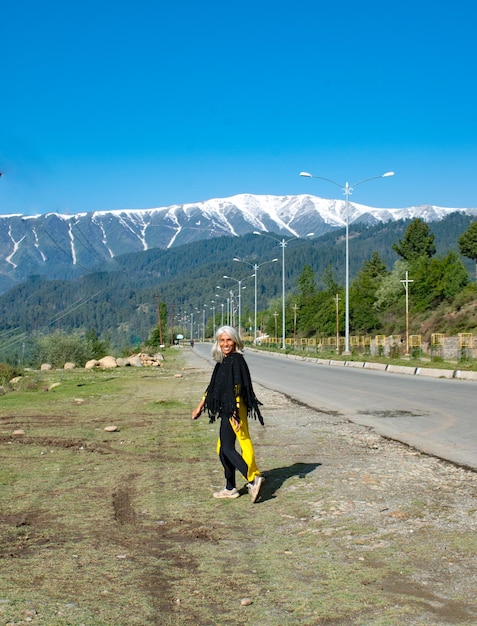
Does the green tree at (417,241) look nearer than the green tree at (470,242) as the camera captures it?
No

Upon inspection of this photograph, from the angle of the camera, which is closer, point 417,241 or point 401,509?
point 401,509

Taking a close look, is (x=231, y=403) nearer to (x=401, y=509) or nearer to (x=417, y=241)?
(x=401, y=509)

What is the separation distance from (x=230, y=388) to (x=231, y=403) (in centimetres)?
14

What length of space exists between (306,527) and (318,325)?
10411 cm

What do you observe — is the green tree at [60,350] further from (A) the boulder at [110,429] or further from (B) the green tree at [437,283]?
(B) the green tree at [437,283]

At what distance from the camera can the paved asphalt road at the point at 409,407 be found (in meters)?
10.4

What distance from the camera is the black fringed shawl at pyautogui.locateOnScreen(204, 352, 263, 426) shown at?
6.90m

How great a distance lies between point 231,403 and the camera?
6.87m

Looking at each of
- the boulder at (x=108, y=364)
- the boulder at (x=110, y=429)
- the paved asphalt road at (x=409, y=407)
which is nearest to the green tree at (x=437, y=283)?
the boulder at (x=108, y=364)

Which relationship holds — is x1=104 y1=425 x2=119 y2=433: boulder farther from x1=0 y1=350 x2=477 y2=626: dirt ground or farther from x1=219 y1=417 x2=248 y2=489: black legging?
x1=219 y1=417 x2=248 y2=489: black legging

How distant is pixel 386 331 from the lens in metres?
93.6

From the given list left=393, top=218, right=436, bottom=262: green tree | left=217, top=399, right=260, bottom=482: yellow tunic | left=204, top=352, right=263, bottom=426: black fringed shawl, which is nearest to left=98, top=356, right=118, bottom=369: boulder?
left=204, top=352, right=263, bottom=426: black fringed shawl

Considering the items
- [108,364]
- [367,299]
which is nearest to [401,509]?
[108,364]

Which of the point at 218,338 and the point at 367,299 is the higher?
the point at 367,299
